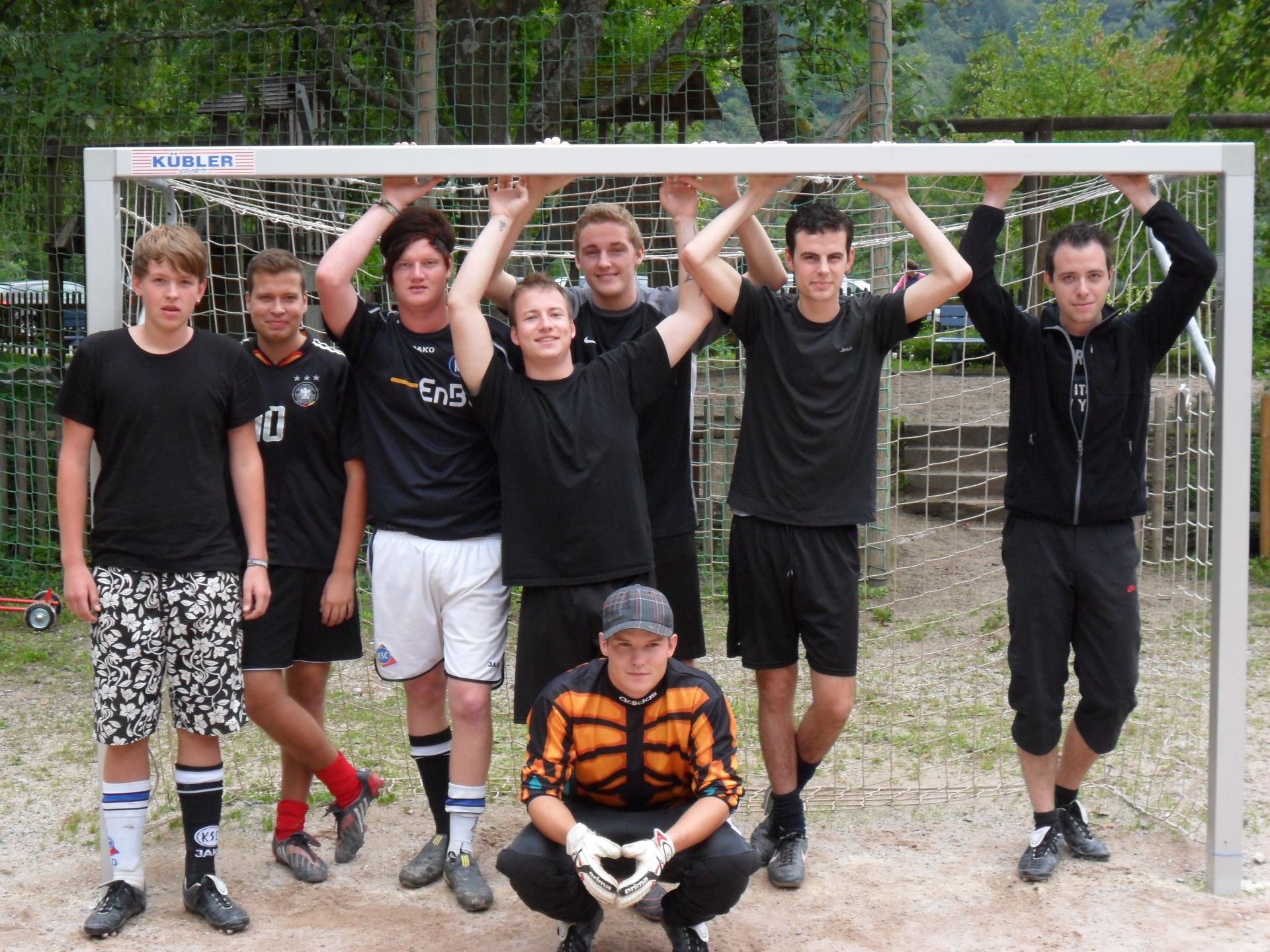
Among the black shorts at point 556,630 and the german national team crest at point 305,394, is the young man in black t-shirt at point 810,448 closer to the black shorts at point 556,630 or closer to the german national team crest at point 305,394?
the black shorts at point 556,630

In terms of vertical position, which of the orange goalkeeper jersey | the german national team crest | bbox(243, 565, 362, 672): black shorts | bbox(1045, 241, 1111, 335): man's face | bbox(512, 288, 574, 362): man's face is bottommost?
the orange goalkeeper jersey

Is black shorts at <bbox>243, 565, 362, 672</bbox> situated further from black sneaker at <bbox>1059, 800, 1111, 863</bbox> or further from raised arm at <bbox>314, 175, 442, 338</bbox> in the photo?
black sneaker at <bbox>1059, 800, 1111, 863</bbox>

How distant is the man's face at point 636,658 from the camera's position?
3189 millimetres

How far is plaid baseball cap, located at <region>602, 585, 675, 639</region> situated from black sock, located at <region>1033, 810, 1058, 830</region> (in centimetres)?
144

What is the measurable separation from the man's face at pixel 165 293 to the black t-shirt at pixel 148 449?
10 cm

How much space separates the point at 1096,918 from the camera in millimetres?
3562

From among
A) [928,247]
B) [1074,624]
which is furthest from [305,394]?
[1074,624]

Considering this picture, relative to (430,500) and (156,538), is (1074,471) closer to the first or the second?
(430,500)

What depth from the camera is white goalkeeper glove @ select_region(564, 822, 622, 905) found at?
295 centimetres

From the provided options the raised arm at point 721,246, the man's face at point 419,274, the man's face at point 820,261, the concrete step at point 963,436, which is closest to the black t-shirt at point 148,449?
the man's face at point 419,274

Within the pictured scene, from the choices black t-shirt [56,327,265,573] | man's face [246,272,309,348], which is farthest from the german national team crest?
black t-shirt [56,327,265,573]

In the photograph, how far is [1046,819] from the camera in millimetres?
3895

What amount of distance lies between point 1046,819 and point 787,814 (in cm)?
77

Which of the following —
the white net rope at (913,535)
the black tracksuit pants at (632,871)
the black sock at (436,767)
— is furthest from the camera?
the white net rope at (913,535)
